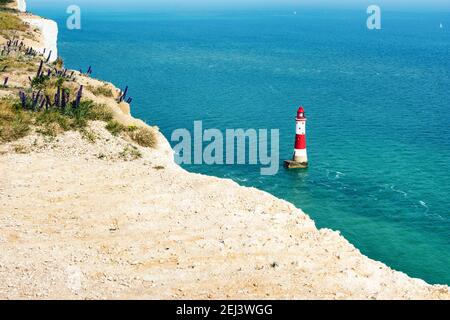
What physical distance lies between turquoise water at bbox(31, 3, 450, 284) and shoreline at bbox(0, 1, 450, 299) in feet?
56.9

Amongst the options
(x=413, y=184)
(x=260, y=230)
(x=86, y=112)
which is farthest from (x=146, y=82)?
(x=260, y=230)

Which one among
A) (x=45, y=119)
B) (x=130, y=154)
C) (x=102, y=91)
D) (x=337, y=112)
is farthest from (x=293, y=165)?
(x=45, y=119)

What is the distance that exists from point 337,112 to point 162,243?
6214 cm

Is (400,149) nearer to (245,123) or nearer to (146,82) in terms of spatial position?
(245,123)

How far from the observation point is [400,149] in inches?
2507

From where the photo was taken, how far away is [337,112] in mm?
80562

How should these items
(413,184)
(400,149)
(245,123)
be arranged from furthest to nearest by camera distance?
1. (245,123)
2. (400,149)
3. (413,184)

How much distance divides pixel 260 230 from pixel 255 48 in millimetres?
132840

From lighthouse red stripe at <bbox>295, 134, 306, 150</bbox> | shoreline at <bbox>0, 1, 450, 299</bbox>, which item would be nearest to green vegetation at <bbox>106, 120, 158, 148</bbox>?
shoreline at <bbox>0, 1, 450, 299</bbox>

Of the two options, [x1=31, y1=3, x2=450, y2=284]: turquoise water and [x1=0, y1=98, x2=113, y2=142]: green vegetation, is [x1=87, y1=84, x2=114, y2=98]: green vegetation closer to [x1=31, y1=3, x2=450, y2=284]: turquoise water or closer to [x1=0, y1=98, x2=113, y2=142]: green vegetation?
[x1=0, y1=98, x2=113, y2=142]: green vegetation

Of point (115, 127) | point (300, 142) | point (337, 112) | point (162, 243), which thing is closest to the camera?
point (162, 243)

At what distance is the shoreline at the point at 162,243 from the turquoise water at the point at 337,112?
17.3 m

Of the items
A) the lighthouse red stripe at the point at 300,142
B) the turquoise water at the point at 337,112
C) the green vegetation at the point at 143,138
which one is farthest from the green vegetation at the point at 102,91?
the lighthouse red stripe at the point at 300,142

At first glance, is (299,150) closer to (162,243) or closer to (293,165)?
(293,165)
